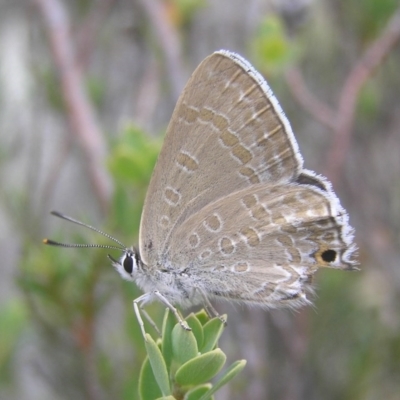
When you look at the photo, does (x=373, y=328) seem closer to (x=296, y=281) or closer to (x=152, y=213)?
(x=296, y=281)

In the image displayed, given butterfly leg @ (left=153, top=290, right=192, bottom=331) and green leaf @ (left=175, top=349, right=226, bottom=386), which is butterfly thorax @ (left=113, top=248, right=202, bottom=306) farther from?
green leaf @ (left=175, top=349, right=226, bottom=386)

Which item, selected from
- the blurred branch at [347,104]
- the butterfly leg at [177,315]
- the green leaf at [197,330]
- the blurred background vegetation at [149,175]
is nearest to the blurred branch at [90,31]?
the blurred background vegetation at [149,175]

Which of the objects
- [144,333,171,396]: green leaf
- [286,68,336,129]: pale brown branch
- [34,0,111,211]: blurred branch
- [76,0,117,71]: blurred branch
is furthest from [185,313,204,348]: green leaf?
[76,0,117,71]: blurred branch

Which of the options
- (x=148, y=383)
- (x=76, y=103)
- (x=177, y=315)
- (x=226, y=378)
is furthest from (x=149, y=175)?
(x=226, y=378)

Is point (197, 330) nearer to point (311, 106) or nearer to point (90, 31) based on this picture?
point (311, 106)

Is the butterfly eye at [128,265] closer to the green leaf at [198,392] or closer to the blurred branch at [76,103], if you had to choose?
the blurred branch at [76,103]

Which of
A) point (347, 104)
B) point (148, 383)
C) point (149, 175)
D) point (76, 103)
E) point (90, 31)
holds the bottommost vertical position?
point (148, 383)

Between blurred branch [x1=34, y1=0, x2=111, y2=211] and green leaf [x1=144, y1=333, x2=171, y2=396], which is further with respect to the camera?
blurred branch [x1=34, y1=0, x2=111, y2=211]
